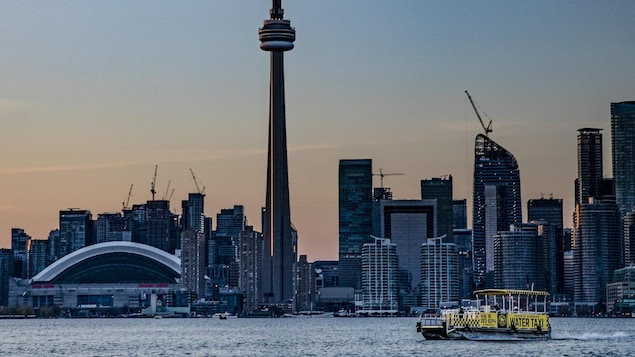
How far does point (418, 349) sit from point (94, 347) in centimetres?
4558

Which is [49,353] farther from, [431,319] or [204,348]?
[431,319]

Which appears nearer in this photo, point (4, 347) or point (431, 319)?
point (431, 319)

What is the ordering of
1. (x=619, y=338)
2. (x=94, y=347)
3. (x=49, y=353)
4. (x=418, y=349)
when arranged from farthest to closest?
(x=619, y=338) → (x=94, y=347) → (x=49, y=353) → (x=418, y=349)

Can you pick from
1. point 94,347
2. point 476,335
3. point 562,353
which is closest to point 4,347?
point 94,347

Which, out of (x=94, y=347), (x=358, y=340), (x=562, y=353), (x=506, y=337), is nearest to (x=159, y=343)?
(x=94, y=347)

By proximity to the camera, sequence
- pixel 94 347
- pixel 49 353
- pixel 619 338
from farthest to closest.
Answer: pixel 619 338 < pixel 94 347 < pixel 49 353

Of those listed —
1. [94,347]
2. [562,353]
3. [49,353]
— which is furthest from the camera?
[94,347]

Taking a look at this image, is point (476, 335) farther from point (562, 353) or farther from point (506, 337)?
point (562, 353)

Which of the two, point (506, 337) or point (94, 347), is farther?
point (94, 347)

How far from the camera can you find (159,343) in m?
193

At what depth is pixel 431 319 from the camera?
173125 millimetres

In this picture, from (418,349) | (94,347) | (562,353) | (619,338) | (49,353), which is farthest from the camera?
(619,338)

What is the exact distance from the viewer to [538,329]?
16250 cm

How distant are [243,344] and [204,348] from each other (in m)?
12.4
